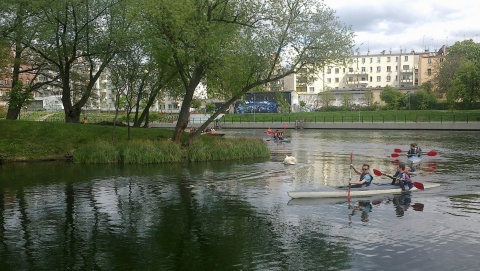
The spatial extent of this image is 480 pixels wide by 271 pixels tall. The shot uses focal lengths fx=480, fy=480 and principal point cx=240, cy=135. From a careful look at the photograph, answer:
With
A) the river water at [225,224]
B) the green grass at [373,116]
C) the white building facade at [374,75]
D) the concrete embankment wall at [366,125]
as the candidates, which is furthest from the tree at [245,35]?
the white building facade at [374,75]

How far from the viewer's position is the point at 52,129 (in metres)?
40.7

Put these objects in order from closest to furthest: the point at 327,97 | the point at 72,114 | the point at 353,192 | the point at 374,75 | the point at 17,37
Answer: the point at 353,192
the point at 17,37
the point at 72,114
the point at 327,97
the point at 374,75

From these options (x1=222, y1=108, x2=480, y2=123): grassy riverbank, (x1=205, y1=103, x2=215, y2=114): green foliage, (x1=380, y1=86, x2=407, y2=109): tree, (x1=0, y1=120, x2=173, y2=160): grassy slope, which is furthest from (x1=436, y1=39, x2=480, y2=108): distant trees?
(x1=0, y1=120, x2=173, y2=160): grassy slope

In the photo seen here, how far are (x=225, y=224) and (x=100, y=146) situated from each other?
68.3 ft

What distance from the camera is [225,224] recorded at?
17516 mm

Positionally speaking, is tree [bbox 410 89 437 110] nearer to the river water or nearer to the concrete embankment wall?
the concrete embankment wall

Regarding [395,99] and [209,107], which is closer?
[395,99]

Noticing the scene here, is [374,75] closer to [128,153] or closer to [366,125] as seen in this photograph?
[366,125]

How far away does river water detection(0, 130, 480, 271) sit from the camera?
1344 cm

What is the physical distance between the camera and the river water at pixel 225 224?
13.4 metres

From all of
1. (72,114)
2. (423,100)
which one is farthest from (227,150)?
(423,100)

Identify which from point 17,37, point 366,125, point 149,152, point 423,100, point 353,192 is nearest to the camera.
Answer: point 353,192

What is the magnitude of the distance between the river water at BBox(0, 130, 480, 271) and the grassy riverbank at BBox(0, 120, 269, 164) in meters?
5.48

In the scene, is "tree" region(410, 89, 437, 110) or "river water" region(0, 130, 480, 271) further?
"tree" region(410, 89, 437, 110)
